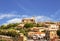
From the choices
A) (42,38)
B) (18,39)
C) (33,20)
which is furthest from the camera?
(33,20)

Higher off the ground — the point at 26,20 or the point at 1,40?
the point at 26,20

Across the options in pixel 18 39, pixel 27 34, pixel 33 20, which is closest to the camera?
pixel 18 39

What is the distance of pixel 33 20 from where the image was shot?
214ft

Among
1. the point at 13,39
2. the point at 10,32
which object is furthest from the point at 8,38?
the point at 10,32

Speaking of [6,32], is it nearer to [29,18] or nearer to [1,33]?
[1,33]

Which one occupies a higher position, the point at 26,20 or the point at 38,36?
the point at 26,20

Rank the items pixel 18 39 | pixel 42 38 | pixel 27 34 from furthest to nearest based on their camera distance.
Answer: pixel 27 34 → pixel 42 38 → pixel 18 39

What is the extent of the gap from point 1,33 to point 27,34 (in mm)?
4780

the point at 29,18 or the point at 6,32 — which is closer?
the point at 6,32

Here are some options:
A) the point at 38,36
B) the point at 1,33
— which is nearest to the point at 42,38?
the point at 38,36

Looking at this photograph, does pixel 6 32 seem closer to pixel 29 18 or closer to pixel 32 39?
pixel 32 39

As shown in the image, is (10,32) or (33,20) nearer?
(10,32)

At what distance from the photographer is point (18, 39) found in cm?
3506

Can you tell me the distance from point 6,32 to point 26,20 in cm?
2440
